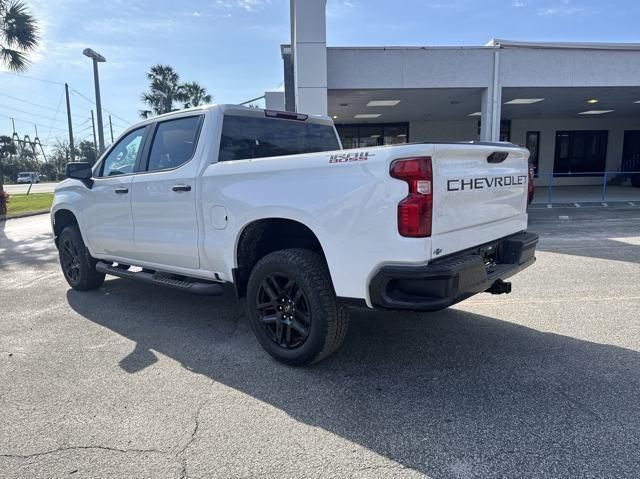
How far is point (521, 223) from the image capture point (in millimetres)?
4102

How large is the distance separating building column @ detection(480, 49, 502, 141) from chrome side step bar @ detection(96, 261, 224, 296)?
10949 mm

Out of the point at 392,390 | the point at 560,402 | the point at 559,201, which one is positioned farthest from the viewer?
the point at 559,201

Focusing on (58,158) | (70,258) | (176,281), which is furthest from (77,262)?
(58,158)

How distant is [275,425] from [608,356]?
2707 millimetres

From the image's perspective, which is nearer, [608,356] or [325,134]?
[608,356]

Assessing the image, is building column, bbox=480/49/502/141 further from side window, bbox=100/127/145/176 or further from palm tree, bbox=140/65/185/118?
palm tree, bbox=140/65/185/118

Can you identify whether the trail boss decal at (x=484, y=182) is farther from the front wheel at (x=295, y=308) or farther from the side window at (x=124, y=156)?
the side window at (x=124, y=156)

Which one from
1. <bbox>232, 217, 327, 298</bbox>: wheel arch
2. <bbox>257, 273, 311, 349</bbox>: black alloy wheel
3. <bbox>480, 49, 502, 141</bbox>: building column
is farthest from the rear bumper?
<bbox>480, 49, 502, 141</bbox>: building column

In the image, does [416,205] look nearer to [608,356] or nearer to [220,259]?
[220,259]

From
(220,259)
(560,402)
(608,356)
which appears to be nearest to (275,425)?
(220,259)

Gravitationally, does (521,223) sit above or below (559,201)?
above

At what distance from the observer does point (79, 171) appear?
17.4 ft

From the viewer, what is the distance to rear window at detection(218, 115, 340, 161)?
4.23 metres

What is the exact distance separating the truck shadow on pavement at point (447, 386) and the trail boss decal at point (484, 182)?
4.55 ft
